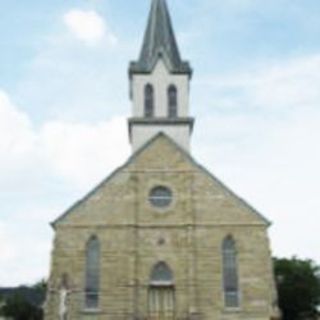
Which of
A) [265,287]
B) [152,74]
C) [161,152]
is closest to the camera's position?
[265,287]

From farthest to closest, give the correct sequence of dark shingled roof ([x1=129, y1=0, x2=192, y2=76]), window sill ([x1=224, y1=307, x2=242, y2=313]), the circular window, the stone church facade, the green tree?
the green tree < dark shingled roof ([x1=129, y1=0, x2=192, y2=76]) < the circular window < the stone church facade < window sill ([x1=224, y1=307, x2=242, y2=313])

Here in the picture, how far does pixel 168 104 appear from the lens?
1709 inches

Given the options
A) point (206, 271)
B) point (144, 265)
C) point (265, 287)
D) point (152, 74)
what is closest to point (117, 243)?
point (144, 265)

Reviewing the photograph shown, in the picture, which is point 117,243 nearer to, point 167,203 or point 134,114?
point 167,203

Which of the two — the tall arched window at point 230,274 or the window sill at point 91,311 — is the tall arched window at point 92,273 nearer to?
the window sill at point 91,311

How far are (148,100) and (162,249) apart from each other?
29.1 ft

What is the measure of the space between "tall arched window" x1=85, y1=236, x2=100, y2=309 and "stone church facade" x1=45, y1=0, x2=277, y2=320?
0.05 metres

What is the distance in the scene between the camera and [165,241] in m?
39.1

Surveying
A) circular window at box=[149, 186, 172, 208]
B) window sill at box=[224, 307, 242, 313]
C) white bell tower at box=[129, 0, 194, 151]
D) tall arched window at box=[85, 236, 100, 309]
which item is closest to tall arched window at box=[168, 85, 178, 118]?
white bell tower at box=[129, 0, 194, 151]

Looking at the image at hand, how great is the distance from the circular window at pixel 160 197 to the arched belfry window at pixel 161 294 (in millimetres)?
3105

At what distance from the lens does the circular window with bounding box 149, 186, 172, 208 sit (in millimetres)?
39984

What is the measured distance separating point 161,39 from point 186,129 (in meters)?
5.81

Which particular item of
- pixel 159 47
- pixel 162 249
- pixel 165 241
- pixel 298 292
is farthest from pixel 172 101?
pixel 298 292

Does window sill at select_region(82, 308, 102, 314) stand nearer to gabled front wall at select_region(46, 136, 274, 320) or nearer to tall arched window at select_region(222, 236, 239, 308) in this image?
gabled front wall at select_region(46, 136, 274, 320)
